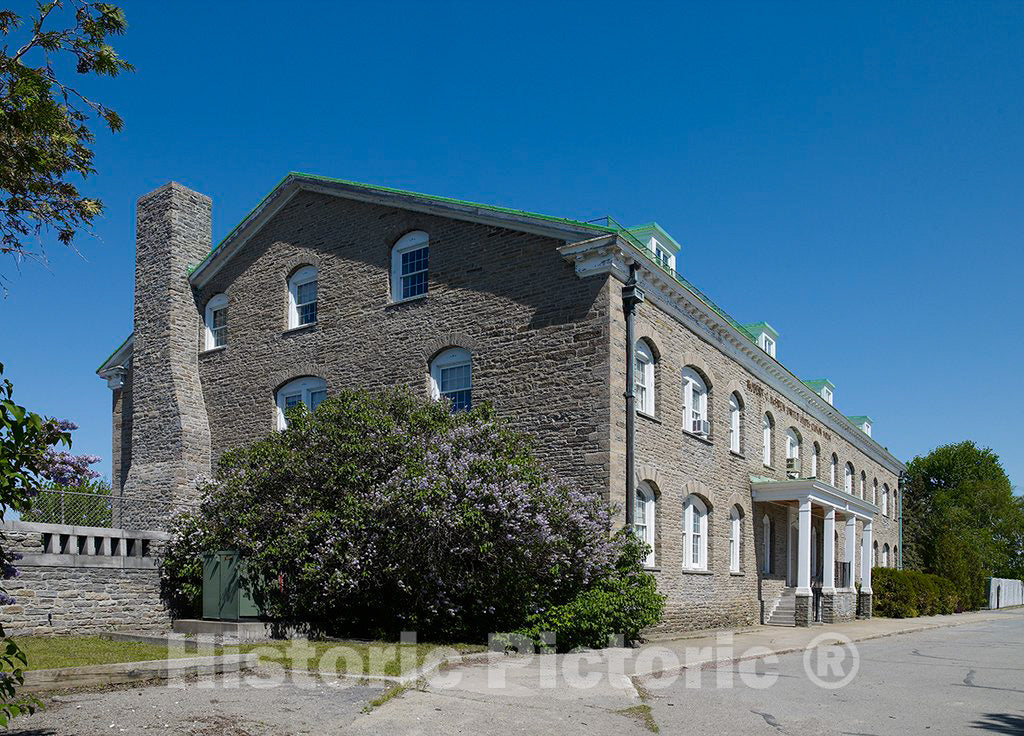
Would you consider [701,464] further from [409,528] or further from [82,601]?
[82,601]

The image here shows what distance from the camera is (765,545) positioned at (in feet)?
92.3

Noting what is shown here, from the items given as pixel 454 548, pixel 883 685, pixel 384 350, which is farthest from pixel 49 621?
pixel 883 685

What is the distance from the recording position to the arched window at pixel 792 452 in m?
30.2

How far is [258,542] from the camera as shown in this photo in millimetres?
17922

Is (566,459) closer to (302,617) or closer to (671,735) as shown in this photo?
(302,617)

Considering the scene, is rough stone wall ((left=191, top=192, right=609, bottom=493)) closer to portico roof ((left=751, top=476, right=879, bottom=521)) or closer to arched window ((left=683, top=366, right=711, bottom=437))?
arched window ((left=683, top=366, right=711, bottom=437))

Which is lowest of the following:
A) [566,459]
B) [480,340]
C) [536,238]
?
[566,459]

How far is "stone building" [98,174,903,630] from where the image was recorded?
19.8 metres

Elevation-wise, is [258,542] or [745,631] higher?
[258,542]

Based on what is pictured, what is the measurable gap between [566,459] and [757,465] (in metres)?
10.3

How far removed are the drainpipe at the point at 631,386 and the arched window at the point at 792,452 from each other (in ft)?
39.5

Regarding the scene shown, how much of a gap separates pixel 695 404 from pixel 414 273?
7.78 metres

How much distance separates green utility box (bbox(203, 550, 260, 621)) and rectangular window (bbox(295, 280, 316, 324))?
28.3 feet

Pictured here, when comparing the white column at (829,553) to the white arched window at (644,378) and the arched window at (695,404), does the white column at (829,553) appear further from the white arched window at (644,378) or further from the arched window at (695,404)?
the white arched window at (644,378)
